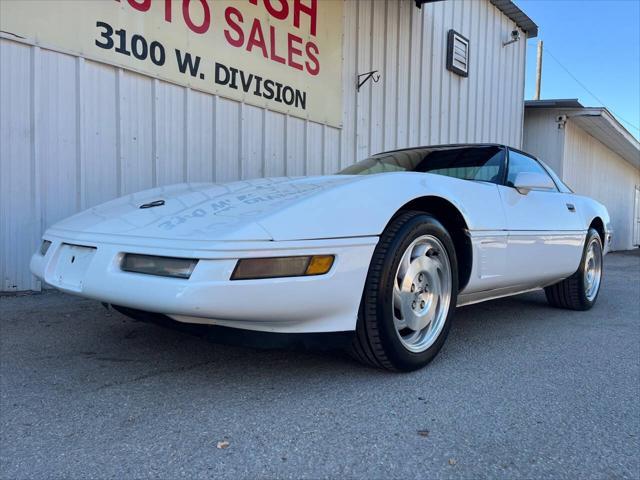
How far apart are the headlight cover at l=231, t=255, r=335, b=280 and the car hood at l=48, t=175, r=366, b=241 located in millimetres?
87

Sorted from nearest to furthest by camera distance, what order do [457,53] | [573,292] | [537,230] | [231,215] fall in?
[231,215] < [537,230] < [573,292] < [457,53]

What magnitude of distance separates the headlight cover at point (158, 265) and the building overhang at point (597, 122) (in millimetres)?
11579

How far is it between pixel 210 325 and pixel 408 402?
90 cm

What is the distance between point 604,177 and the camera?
1619cm

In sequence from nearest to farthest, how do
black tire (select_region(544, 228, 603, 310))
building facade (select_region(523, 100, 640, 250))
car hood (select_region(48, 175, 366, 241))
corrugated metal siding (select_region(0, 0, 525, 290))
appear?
car hood (select_region(48, 175, 366, 241)) → corrugated metal siding (select_region(0, 0, 525, 290)) → black tire (select_region(544, 228, 603, 310)) → building facade (select_region(523, 100, 640, 250))

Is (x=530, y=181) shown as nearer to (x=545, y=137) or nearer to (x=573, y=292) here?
(x=573, y=292)

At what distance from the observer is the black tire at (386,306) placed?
2.22 meters

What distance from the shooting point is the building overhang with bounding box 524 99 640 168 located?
11.5 meters

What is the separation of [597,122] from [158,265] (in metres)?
13.3

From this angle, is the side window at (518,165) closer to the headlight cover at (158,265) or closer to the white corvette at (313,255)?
the white corvette at (313,255)

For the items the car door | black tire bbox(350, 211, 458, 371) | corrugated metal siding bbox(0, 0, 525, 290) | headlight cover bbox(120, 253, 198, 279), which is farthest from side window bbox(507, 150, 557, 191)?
corrugated metal siding bbox(0, 0, 525, 290)

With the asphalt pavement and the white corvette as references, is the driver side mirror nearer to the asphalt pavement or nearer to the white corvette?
the white corvette

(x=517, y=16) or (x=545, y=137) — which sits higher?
(x=517, y=16)

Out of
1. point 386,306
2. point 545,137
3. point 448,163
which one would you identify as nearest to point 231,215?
point 386,306
